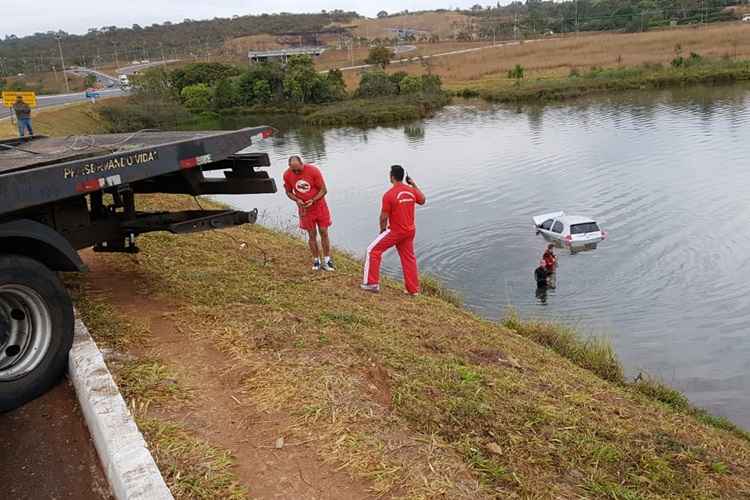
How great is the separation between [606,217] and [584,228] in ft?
10.9

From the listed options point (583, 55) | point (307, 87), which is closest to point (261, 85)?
point (307, 87)

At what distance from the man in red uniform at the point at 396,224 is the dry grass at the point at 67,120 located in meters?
29.8

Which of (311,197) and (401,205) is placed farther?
(311,197)

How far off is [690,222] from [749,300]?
694 centimetres

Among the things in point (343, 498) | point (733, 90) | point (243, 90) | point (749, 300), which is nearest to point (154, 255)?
point (343, 498)

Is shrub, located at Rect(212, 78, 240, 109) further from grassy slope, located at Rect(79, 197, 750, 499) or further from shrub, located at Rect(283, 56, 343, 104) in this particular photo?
grassy slope, located at Rect(79, 197, 750, 499)

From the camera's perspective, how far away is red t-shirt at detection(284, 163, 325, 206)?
30.0 feet

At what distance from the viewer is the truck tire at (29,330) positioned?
4.43 meters

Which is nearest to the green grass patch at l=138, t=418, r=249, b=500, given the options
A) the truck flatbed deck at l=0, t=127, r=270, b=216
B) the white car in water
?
the truck flatbed deck at l=0, t=127, r=270, b=216

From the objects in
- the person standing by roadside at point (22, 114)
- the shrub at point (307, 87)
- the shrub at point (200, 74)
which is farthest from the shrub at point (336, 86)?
the person standing by roadside at point (22, 114)

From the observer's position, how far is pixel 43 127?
38062mm

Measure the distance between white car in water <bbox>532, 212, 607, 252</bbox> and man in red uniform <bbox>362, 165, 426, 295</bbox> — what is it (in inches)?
508

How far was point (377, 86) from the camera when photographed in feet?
221

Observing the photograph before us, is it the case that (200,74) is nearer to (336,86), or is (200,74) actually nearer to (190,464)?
(336,86)
